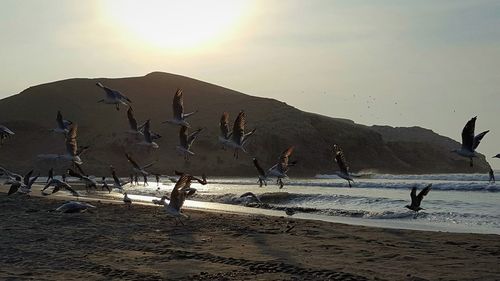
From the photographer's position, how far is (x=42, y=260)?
1094 centimetres

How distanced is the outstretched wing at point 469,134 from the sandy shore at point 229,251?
292cm

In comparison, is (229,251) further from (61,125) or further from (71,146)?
(61,125)

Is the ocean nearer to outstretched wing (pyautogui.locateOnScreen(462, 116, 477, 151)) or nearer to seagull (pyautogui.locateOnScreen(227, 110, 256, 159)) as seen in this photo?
outstretched wing (pyautogui.locateOnScreen(462, 116, 477, 151))

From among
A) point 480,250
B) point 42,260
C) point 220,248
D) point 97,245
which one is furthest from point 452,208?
point 42,260

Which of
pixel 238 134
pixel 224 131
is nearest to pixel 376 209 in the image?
pixel 238 134

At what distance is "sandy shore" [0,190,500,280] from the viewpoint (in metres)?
10.0

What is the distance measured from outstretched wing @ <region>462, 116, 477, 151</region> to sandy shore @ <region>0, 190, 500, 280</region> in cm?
292

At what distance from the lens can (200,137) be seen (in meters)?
68.6

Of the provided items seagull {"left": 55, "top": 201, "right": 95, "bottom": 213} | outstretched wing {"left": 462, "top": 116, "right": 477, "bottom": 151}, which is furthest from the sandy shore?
outstretched wing {"left": 462, "top": 116, "right": 477, "bottom": 151}

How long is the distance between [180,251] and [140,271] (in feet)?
6.58

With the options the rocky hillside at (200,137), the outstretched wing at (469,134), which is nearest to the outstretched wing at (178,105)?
the outstretched wing at (469,134)

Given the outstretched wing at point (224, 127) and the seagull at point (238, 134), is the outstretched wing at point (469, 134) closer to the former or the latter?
the seagull at point (238, 134)

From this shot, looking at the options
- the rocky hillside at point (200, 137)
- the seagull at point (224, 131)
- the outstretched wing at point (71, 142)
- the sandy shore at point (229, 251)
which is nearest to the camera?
the sandy shore at point (229, 251)

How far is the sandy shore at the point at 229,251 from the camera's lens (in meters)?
10.0
